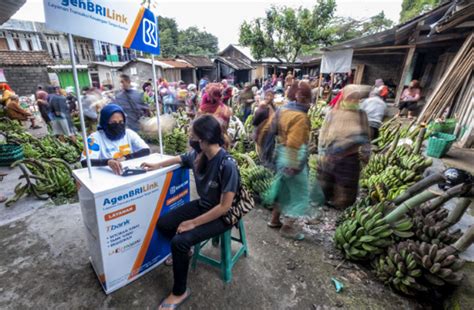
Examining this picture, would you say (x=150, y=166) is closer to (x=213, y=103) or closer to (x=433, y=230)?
(x=213, y=103)

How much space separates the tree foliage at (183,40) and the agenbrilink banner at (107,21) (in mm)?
39559

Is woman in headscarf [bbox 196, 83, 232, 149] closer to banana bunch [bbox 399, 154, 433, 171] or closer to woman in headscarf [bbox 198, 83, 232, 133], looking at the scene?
woman in headscarf [bbox 198, 83, 232, 133]

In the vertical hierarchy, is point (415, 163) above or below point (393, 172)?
above

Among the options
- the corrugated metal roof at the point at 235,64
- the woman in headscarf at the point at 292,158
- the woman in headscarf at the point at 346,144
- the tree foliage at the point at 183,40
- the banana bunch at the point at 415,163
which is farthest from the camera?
the tree foliage at the point at 183,40

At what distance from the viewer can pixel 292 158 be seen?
2854 millimetres

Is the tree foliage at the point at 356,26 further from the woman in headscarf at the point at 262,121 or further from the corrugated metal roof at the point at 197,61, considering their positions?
the woman in headscarf at the point at 262,121

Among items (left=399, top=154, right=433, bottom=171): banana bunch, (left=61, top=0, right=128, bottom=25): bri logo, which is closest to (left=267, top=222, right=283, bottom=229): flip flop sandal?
(left=399, top=154, right=433, bottom=171): banana bunch

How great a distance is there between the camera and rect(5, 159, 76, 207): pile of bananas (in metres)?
3.64

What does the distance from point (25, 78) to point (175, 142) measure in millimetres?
14500

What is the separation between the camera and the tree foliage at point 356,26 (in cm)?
2638

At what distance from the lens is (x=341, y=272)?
8.44 feet

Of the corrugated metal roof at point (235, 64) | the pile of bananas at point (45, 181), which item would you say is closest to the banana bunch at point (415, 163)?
the pile of bananas at point (45, 181)

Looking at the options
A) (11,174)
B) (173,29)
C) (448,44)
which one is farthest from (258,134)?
(173,29)

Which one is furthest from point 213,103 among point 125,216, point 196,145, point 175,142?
point 125,216
